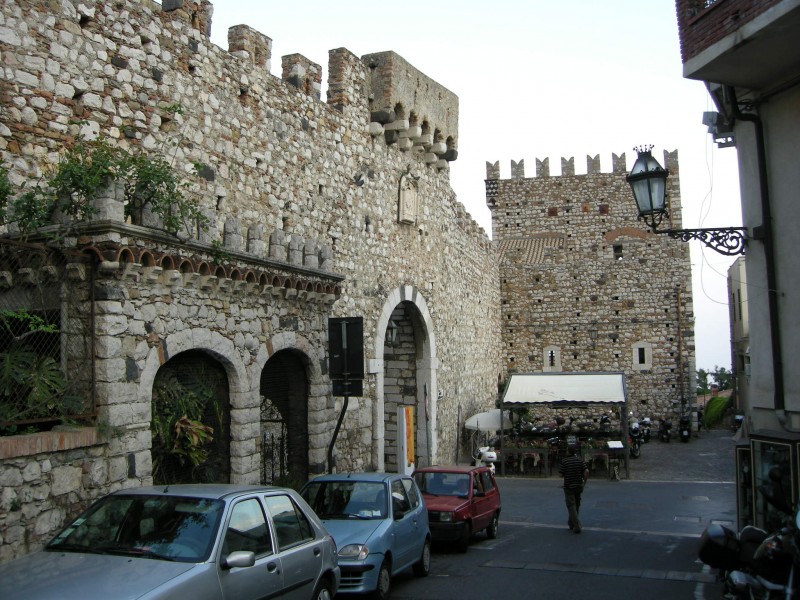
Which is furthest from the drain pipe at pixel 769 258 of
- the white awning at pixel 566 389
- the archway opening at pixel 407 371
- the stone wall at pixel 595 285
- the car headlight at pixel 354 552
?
the stone wall at pixel 595 285

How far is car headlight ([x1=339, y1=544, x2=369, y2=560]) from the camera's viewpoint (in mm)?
7891

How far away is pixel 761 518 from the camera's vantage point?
8.84 m

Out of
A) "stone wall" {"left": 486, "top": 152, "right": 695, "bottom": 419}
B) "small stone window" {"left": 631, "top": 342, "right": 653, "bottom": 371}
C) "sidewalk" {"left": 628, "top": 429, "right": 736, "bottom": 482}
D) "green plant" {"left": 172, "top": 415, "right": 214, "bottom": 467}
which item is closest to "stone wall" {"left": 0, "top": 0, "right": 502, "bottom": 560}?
A: "green plant" {"left": 172, "top": 415, "right": 214, "bottom": 467}

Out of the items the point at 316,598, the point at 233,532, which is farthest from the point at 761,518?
the point at 233,532

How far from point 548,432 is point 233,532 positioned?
1683cm

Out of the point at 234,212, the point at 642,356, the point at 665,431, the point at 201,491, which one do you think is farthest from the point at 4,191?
the point at 642,356

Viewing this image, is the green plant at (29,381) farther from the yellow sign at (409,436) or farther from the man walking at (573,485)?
the yellow sign at (409,436)

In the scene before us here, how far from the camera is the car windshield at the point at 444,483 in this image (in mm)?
11867

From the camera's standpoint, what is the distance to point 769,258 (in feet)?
29.0

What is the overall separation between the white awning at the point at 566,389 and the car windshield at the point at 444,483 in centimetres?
904

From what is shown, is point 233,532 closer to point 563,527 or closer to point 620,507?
point 563,527

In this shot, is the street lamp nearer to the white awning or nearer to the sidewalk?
the sidewalk

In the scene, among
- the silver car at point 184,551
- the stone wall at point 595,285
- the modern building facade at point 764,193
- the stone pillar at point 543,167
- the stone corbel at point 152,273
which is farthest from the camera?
the stone pillar at point 543,167

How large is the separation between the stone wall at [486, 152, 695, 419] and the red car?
1920cm
